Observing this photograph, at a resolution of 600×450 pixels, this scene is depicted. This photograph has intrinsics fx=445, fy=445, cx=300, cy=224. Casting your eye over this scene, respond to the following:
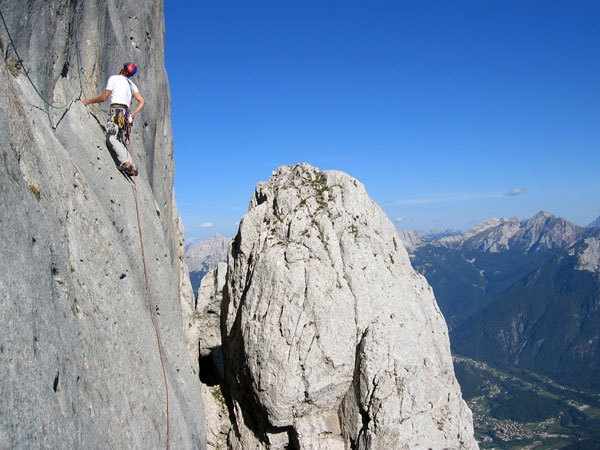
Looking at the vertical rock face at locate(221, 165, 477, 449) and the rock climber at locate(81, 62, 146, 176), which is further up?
the rock climber at locate(81, 62, 146, 176)

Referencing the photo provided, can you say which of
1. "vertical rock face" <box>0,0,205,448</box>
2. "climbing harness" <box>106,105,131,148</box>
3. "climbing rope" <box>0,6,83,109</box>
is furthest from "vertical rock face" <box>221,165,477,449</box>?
"climbing rope" <box>0,6,83,109</box>

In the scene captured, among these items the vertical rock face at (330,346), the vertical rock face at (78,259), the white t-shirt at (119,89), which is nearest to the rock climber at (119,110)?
the white t-shirt at (119,89)

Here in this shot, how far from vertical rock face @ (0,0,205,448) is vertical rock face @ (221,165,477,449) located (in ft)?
12.0

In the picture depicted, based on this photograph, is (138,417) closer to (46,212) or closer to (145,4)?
(46,212)

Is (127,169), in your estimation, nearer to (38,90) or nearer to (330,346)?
(38,90)

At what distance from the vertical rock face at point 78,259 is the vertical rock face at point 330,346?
→ 366 centimetres

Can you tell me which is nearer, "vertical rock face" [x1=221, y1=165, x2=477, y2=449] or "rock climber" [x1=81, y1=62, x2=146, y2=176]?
"rock climber" [x1=81, y1=62, x2=146, y2=176]

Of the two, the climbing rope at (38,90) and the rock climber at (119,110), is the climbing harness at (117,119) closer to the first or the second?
the rock climber at (119,110)

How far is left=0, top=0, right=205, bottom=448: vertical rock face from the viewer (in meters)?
8.35

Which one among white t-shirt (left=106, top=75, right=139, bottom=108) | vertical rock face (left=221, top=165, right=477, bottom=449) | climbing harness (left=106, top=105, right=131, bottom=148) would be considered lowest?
vertical rock face (left=221, top=165, right=477, bottom=449)

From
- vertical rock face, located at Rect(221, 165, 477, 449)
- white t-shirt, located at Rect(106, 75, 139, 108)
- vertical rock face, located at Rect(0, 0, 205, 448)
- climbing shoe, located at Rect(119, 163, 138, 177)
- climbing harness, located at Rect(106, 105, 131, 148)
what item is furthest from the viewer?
vertical rock face, located at Rect(221, 165, 477, 449)

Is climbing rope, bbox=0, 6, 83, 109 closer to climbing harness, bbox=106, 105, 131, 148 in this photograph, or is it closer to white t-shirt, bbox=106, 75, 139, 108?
white t-shirt, bbox=106, 75, 139, 108

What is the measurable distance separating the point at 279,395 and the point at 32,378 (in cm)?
1482

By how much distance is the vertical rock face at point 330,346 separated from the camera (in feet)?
70.2
